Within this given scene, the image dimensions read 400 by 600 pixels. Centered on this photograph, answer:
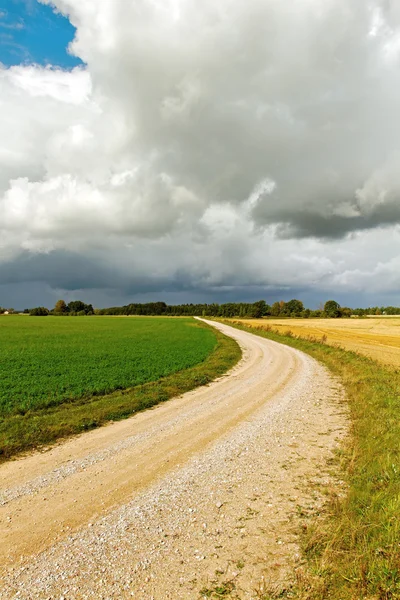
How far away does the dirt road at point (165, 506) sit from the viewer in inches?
200

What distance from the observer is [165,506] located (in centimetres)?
704

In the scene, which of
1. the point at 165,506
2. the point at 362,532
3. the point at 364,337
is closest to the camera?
the point at 362,532

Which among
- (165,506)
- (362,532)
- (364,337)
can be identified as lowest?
(364,337)

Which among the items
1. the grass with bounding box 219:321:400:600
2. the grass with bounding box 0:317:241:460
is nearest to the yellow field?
the grass with bounding box 0:317:241:460

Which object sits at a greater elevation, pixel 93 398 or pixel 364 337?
pixel 93 398

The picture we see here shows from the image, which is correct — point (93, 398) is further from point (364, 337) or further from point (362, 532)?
point (364, 337)

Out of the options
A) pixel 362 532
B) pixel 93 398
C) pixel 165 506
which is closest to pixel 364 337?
pixel 93 398

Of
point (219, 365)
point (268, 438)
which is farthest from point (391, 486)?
point (219, 365)

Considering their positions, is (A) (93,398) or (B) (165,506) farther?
(A) (93,398)

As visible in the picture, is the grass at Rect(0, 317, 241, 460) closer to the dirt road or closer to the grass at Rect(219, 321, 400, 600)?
the dirt road

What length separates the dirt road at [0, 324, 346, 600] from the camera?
5.08 m

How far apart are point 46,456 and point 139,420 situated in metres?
4.13

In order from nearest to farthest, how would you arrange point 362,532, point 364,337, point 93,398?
1. point 362,532
2. point 93,398
3. point 364,337

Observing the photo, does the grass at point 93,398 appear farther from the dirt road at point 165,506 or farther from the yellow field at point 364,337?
the yellow field at point 364,337
